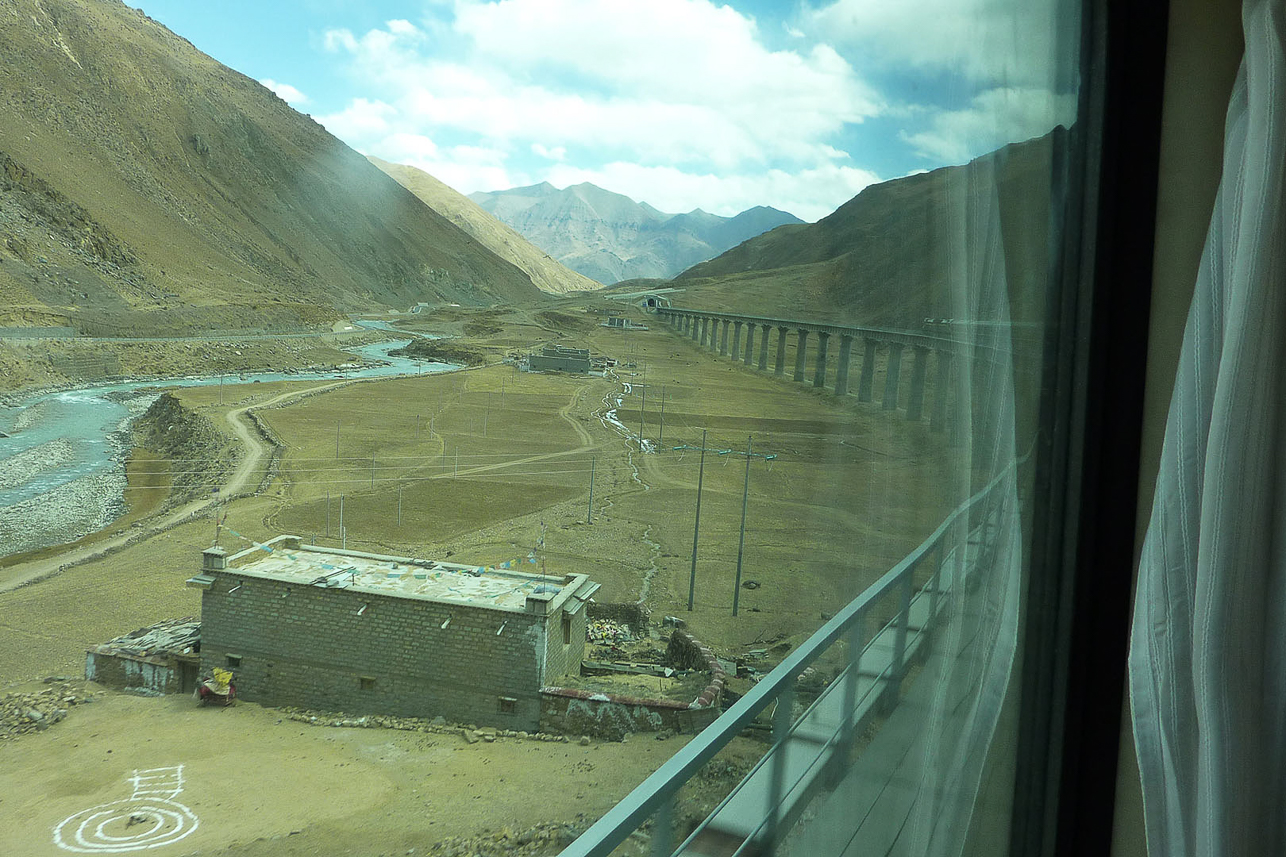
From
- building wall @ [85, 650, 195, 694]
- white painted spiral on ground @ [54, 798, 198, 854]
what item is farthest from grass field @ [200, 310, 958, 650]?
building wall @ [85, 650, 195, 694]

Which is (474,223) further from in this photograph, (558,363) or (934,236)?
(934,236)

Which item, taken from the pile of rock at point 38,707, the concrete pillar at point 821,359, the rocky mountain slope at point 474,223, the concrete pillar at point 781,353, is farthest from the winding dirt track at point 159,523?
the rocky mountain slope at point 474,223

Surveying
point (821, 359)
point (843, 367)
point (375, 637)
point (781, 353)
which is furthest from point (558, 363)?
point (843, 367)

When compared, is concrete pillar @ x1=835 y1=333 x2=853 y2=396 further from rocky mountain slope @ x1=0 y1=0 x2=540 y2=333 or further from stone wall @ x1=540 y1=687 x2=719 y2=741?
rocky mountain slope @ x1=0 y1=0 x2=540 y2=333

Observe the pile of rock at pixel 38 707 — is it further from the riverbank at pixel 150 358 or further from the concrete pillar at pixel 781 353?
the riverbank at pixel 150 358

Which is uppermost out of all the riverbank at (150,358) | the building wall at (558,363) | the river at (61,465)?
the building wall at (558,363)

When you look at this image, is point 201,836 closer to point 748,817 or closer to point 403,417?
point 748,817
